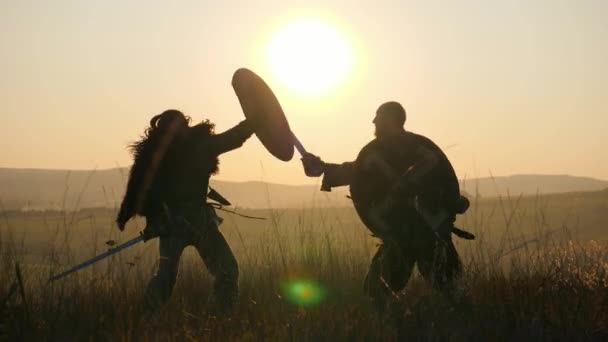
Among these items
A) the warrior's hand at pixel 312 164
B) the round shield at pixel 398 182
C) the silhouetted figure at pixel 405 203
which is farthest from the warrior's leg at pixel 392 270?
the warrior's hand at pixel 312 164

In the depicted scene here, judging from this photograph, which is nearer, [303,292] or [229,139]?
[229,139]

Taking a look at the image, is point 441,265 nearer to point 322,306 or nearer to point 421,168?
point 421,168

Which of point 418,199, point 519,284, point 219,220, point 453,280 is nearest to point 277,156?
point 219,220

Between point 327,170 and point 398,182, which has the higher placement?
point 327,170

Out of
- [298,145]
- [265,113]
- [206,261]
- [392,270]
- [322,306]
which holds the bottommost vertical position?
[322,306]

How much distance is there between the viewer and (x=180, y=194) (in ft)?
19.1

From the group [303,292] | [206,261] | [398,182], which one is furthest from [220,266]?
[398,182]

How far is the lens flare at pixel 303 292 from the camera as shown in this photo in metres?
5.75

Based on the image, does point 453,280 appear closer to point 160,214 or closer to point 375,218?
point 375,218

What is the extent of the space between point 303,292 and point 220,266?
2.53 ft

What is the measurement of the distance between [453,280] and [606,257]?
208 cm

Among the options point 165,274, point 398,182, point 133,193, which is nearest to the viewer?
point 165,274

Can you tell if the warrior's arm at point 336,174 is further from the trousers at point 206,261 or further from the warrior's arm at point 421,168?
the trousers at point 206,261

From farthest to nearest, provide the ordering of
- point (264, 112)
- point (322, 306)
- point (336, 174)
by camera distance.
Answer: point (336, 174)
point (264, 112)
point (322, 306)
